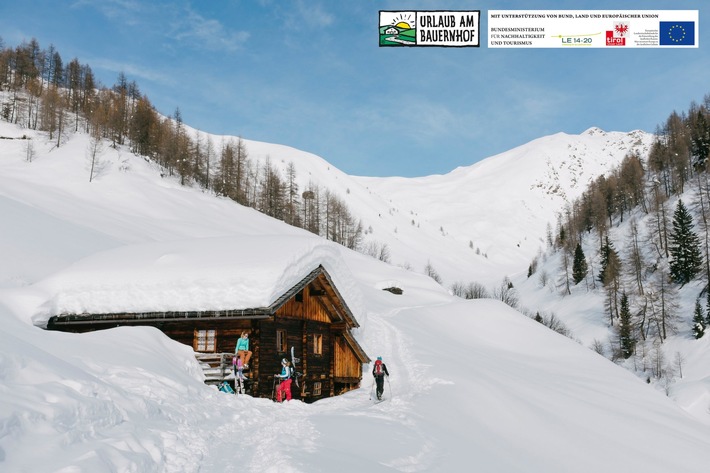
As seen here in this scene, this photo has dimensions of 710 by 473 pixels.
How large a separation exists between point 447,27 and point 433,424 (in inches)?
542

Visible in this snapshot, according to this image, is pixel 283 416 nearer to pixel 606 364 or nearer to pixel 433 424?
pixel 433 424

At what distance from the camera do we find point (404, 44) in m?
18.8

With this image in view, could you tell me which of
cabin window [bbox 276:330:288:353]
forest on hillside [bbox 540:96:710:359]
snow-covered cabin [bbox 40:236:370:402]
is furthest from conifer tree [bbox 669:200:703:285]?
cabin window [bbox 276:330:288:353]

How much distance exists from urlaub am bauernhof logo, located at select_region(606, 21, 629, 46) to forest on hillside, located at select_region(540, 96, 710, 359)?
54527 mm

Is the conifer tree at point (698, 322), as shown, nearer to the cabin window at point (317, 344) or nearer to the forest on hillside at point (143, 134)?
the forest on hillside at point (143, 134)

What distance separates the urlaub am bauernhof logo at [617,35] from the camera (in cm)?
2055

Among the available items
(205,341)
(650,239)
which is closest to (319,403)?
(205,341)

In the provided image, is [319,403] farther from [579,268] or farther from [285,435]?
[579,268]

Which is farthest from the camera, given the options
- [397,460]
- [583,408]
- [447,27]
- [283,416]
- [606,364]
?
[606,364]

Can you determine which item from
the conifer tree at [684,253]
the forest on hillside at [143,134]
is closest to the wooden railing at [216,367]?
the forest on hillside at [143,134]

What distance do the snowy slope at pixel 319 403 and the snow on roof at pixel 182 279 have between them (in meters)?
0.72

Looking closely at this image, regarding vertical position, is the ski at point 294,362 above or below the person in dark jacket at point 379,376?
above

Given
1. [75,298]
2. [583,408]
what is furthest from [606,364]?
[75,298]

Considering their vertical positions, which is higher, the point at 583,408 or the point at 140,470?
the point at 140,470
